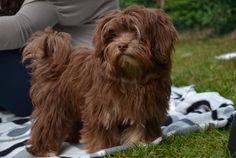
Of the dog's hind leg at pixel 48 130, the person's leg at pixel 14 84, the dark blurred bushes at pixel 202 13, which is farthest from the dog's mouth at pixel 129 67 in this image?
the dark blurred bushes at pixel 202 13

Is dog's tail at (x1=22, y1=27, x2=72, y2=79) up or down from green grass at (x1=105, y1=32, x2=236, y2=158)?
up

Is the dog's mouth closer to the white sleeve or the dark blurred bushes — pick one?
the white sleeve

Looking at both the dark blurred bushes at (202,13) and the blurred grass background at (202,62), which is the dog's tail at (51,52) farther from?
the dark blurred bushes at (202,13)

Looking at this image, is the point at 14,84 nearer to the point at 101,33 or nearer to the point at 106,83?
the point at 106,83

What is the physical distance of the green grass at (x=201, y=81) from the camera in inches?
153

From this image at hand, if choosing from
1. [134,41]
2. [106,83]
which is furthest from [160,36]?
[106,83]

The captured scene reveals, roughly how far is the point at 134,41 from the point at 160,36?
18 cm

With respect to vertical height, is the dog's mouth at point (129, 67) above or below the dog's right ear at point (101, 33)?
below

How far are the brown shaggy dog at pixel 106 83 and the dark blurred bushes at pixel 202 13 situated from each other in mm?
6756

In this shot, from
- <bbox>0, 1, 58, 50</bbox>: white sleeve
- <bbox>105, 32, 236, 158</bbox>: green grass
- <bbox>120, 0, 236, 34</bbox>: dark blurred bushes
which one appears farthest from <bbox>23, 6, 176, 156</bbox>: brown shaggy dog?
<bbox>120, 0, 236, 34</bbox>: dark blurred bushes

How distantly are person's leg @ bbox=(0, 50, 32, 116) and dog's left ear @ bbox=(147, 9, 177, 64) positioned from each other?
5.89ft

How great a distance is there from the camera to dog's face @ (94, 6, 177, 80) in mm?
3479

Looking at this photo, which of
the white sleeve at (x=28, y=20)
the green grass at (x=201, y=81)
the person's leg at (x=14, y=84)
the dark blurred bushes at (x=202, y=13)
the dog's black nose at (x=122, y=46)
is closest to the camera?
the dog's black nose at (x=122, y=46)

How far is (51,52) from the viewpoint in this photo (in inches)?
156
